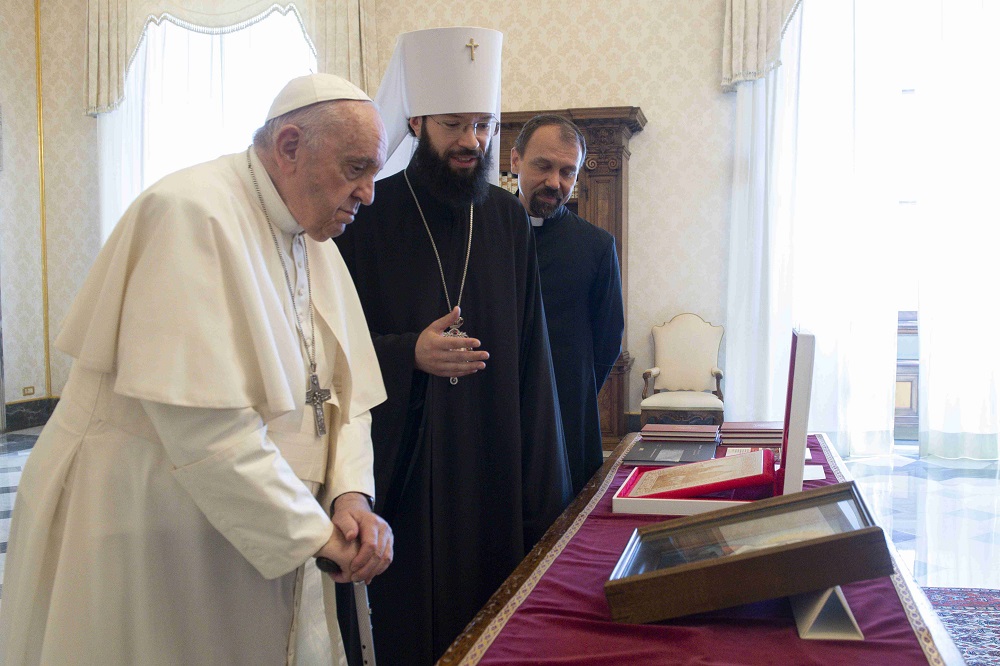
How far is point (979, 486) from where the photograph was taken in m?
6.12

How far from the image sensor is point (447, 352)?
7.15ft

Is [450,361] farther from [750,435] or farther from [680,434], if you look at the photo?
[750,435]

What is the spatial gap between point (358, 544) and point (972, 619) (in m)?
3.02

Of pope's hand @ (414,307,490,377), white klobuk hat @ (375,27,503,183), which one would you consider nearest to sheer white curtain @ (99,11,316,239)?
white klobuk hat @ (375,27,503,183)

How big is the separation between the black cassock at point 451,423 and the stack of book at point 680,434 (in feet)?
1.59

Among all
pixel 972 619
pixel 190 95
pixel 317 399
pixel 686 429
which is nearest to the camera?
pixel 317 399

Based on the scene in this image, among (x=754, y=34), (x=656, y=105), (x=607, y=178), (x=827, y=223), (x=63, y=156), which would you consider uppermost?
(x=754, y=34)

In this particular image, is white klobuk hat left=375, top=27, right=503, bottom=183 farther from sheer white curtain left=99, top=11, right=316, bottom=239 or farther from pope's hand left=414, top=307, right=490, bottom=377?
sheer white curtain left=99, top=11, right=316, bottom=239

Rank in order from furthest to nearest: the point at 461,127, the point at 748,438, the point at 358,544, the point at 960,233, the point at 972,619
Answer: the point at 960,233
the point at 972,619
the point at 748,438
the point at 461,127
the point at 358,544

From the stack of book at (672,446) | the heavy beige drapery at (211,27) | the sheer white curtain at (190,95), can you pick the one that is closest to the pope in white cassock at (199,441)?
the stack of book at (672,446)

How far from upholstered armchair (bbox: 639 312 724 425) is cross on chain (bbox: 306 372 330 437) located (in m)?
5.33

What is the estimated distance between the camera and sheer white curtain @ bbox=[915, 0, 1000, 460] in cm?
683

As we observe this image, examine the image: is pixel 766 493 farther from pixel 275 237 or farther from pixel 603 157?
pixel 603 157

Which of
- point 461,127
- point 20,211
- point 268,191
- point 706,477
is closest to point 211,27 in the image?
point 20,211
